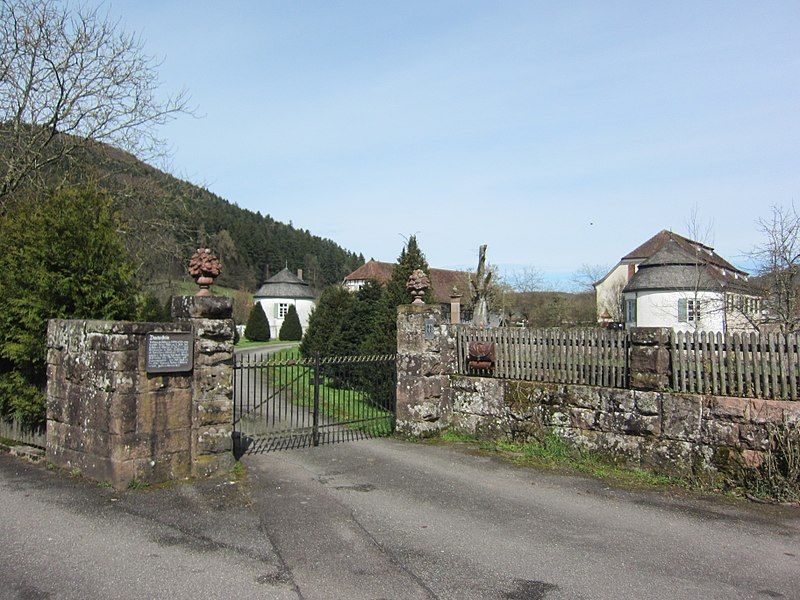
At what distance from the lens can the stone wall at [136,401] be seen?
6438mm

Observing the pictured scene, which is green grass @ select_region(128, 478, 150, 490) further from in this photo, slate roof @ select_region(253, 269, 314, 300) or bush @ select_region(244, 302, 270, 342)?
slate roof @ select_region(253, 269, 314, 300)

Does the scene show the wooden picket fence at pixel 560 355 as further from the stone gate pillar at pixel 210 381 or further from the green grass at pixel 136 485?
the green grass at pixel 136 485

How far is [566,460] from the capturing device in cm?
797

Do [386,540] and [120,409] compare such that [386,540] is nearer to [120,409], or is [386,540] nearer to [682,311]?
[120,409]

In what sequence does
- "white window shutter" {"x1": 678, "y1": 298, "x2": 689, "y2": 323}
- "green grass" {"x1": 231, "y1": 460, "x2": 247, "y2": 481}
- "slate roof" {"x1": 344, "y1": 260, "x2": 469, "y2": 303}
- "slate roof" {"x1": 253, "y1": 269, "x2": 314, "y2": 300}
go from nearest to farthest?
"green grass" {"x1": 231, "y1": 460, "x2": 247, "y2": 481}, "white window shutter" {"x1": 678, "y1": 298, "x2": 689, "y2": 323}, "slate roof" {"x1": 344, "y1": 260, "x2": 469, "y2": 303}, "slate roof" {"x1": 253, "y1": 269, "x2": 314, "y2": 300}

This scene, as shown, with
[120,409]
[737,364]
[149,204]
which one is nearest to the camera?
[120,409]

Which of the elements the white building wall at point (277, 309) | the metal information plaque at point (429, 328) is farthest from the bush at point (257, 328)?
the metal information plaque at point (429, 328)

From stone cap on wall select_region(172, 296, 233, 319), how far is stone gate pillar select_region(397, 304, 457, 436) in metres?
3.53

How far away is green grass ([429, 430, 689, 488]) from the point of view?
280 inches

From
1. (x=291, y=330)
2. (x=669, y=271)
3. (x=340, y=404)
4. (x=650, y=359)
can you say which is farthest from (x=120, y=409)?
(x=291, y=330)

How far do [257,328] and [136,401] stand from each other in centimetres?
4111

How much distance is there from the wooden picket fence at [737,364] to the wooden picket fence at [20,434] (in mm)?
8735

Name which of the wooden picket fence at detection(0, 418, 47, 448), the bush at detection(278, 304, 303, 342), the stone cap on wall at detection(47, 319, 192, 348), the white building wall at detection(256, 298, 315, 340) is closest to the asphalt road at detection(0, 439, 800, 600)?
the wooden picket fence at detection(0, 418, 47, 448)

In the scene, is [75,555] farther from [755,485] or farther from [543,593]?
[755,485]
